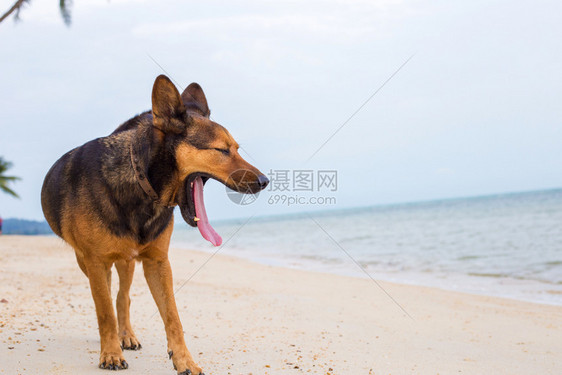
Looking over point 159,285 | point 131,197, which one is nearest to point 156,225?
point 131,197

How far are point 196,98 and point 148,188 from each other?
2.98 ft

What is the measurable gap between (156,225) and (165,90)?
1045 mm

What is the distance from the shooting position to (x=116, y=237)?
380 centimetres

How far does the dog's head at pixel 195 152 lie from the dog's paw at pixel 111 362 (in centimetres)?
131

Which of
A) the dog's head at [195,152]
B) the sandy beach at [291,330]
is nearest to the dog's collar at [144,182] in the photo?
the dog's head at [195,152]

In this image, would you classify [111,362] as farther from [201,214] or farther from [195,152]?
[195,152]

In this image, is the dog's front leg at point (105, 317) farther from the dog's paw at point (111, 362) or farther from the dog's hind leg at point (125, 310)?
the dog's hind leg at point (125, 310)

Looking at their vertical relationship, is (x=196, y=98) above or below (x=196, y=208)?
above

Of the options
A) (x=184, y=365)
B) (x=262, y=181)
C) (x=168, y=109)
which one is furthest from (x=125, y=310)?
(x=262, y=181)

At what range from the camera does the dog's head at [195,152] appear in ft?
11.2

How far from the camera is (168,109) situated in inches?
139

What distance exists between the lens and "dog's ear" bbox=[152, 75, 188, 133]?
346 cm

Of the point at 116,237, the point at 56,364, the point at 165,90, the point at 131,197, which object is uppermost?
the point at 165,90

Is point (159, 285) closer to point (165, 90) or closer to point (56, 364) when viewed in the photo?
point (56, 364)
